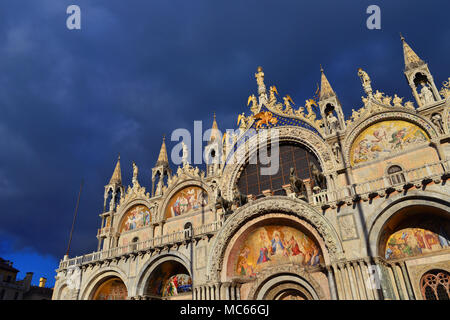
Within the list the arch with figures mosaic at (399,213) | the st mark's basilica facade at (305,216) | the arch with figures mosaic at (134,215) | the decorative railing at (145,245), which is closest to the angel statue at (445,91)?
the st mark's basilica facade at (305,216)

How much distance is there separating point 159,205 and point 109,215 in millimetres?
5389

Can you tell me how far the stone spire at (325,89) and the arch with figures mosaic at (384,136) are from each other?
11.3 feet

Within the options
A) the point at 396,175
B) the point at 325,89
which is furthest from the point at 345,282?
the point at 325,89

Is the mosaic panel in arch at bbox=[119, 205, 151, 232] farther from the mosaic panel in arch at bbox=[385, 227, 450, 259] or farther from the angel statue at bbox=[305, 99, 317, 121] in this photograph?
the mosaic panel in arch at bbox=[385, 227, 450, 259]

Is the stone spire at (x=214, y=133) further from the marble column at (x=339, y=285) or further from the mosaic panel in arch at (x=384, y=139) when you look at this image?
the marble column at (x=339, y=285)

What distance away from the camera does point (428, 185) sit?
14.0 m

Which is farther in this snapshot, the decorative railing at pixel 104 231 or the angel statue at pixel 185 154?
the decorative railing at pixel 104 231

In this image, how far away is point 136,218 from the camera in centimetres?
2577

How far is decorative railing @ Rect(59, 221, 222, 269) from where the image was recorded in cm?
1958

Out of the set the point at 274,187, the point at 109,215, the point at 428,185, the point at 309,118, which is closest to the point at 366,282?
the point at 428,185

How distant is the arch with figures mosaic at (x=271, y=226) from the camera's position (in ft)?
53.0

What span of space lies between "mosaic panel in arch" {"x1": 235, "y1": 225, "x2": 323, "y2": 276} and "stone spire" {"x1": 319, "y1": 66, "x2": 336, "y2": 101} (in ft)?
30.3

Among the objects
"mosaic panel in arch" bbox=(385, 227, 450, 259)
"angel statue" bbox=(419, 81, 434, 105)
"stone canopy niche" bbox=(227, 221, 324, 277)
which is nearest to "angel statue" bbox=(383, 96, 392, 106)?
"angel statue" bbox=(419, 81, 434, 105)
